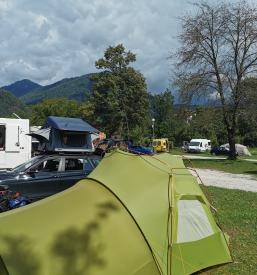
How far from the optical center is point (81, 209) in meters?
6.62

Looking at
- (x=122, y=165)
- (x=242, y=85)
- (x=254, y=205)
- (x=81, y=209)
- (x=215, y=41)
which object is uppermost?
(x=215, y=41)

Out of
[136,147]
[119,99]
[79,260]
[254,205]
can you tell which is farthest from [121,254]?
[119,99]

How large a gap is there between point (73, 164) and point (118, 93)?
48041mm

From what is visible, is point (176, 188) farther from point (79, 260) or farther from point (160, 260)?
point (79, 260)

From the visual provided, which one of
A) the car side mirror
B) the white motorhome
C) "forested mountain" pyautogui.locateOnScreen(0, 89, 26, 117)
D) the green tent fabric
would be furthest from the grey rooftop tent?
"forested mountain" pyautogui.locateOnScreen(0, 89, 26, 117)

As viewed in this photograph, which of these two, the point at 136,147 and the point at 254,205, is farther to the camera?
the point at 254,205

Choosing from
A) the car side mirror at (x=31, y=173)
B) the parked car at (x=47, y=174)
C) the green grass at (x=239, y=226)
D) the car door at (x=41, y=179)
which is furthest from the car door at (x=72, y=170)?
the green grass at (x=239, y=226)

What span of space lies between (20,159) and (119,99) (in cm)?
3960

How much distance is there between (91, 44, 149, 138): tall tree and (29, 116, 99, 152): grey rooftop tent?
126ft

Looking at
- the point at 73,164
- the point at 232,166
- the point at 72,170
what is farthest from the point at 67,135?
the point at 232,166

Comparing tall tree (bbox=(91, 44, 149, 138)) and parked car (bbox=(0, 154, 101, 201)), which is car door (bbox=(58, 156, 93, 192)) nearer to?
parked car (bbox=(0, 154, 101, 201))

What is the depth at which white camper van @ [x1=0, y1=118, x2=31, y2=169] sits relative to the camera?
22.8m

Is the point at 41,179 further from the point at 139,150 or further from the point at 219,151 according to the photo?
the point at 219,151

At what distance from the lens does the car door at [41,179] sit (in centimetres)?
1395
